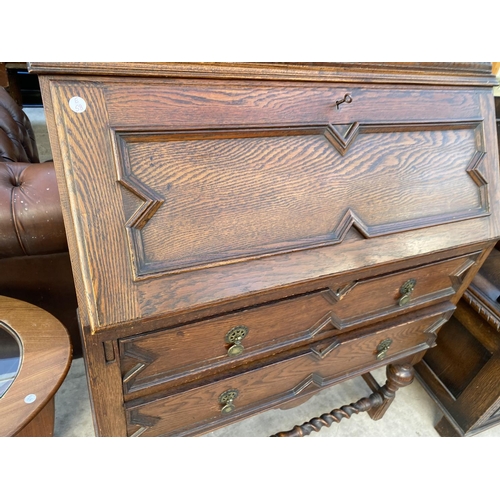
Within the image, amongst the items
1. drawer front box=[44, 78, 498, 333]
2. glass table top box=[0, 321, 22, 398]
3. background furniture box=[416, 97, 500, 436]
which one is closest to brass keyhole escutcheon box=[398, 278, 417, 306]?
drawer front box=[44, 78, 498, 333]

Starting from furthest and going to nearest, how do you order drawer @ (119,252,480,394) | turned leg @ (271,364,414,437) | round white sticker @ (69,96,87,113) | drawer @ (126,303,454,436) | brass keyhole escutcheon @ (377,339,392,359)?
1. turned leg @ (271,364,414,437)
2. brass keyhole escutcheon @ (377,339,392,359)
3. drawer @ (126,303,454,436)
4. drawer @ (119,252,480,394)
5. round white sticker @ (69,96,87,113)

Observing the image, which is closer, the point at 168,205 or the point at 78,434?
the point at 168,205

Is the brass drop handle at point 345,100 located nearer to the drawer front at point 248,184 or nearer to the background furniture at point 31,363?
the drawer front at point 248,184

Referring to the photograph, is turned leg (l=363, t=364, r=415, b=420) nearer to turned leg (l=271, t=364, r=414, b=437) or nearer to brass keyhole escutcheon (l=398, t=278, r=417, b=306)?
turned leg (l=271, t=364, r=414, b=437)

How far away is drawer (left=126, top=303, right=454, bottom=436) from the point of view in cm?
72

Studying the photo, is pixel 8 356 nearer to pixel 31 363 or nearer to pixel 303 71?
pixel 31 363

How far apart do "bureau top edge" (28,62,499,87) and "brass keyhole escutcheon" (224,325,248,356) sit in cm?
45

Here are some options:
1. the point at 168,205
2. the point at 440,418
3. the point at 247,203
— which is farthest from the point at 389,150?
the point at 440,418

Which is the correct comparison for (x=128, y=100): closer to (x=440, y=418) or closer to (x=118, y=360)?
(x=118, y=360)

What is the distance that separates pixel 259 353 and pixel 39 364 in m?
0.48

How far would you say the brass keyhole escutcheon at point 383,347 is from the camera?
939 millimetres

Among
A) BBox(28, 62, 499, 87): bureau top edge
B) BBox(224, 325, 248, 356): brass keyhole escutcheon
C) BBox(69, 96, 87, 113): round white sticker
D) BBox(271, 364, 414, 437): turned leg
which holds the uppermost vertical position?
BBox(28, 62, 499, 87): bureau top edge

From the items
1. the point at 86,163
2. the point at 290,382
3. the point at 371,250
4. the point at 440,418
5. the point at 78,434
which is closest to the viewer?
the point at 86,163

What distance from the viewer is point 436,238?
750 mm
